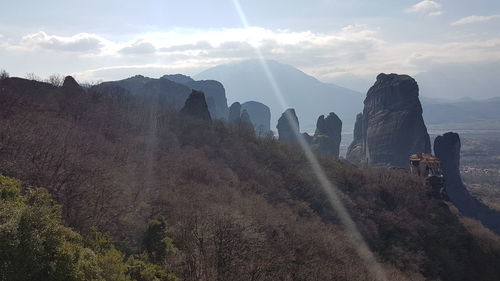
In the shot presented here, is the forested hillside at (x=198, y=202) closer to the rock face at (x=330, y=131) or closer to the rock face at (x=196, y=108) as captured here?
the rock face at (x=196, y=108)

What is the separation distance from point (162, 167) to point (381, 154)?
13050 cm

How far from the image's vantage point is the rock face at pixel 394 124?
159500mm

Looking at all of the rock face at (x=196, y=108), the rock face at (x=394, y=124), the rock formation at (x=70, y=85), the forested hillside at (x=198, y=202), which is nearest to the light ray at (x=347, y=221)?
the forested hillside at (x=198, y=202)

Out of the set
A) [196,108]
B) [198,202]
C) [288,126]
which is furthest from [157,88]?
[198,202]

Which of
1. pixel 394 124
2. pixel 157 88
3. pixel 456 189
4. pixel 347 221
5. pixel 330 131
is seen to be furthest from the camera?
pixel 330 131

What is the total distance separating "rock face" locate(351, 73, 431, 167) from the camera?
160 m

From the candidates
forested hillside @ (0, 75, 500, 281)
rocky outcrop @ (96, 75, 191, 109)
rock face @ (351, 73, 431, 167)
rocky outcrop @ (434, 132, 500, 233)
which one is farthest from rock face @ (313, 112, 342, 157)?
forested hillside @ (0, 75, 500, 281)

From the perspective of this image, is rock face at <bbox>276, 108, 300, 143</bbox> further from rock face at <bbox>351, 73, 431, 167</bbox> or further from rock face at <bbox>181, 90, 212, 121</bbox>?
rock face at <bbox>181, 90, 212, 121</bbox>

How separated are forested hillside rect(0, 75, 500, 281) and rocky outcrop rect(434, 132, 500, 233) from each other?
51767 mm

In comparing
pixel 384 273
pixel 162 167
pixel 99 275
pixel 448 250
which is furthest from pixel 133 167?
pixel 448 250

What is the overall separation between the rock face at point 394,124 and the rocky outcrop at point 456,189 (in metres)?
12.9

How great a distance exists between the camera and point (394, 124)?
164500 millimetres

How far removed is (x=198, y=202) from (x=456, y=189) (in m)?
120

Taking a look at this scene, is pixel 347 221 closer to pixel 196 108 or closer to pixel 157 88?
pixel 196 108
